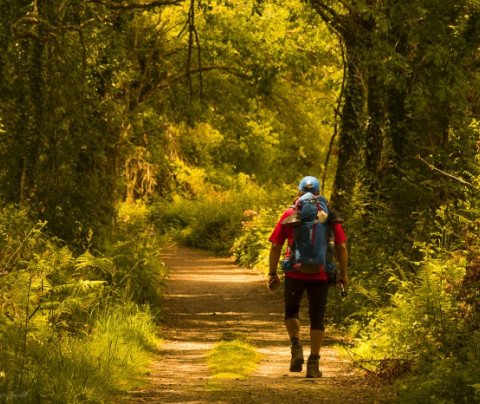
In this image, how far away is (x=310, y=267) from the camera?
961cm

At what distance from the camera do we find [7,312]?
9.61 m

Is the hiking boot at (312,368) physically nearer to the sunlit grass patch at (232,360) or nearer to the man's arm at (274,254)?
the sunlit grass patch at (232,360)

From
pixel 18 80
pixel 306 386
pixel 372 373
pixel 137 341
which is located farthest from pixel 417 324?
pixel 18 80

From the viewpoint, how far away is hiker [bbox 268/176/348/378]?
9625mm

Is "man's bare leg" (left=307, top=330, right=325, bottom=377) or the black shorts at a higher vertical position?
the black shorts

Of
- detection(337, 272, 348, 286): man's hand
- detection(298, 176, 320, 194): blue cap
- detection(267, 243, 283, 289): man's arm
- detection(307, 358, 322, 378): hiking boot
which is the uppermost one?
detection(298, 176, 320, 194): blue cap

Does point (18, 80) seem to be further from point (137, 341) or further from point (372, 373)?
point (372, 373)

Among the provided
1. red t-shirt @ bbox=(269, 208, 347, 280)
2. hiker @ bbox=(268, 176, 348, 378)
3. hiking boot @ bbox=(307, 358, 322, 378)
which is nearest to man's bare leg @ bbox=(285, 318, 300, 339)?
hiker @ bbox=(268, 176, 348, 378)

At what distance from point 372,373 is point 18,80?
25.5ft

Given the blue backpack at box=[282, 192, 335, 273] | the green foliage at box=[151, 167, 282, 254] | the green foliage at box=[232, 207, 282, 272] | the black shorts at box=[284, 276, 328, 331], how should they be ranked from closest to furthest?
the blue backpack at box=[282, 192, 335, 273] < the black shorts at box=[284, 276, 328, 331] < the green foliage at box=[232, 207, 282, 272] < the green foliage at box=[151, 167, 282, 254]

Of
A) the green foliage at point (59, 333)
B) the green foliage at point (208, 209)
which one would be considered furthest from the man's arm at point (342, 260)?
the green foliage at point (208, 209)

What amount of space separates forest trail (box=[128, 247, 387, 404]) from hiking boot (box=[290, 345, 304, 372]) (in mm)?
76

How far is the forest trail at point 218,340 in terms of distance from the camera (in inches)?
332

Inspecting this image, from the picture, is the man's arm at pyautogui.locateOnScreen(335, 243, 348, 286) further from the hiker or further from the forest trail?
the forest trail
